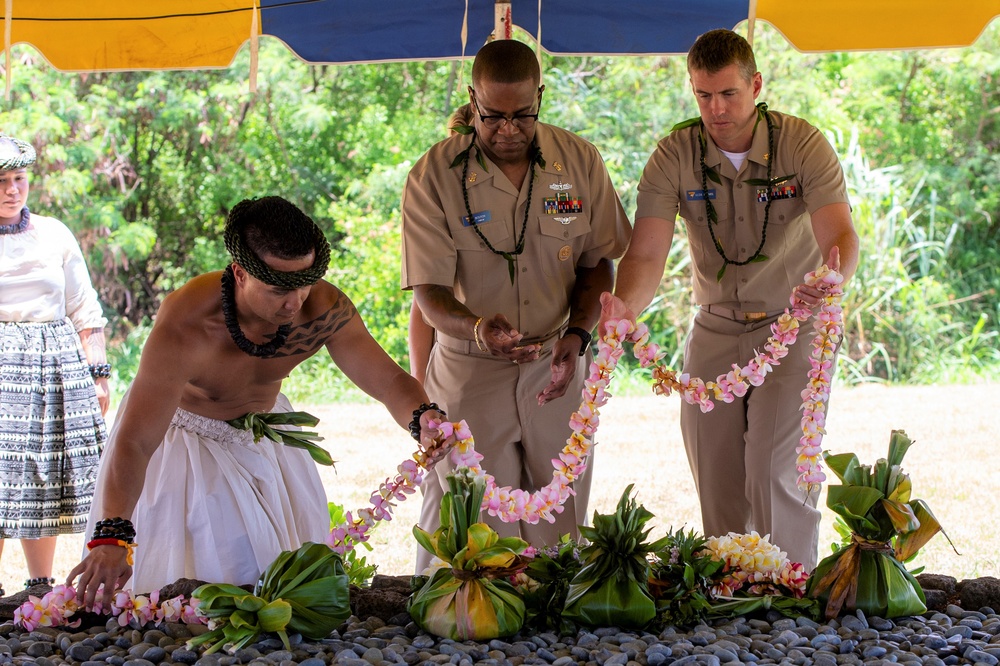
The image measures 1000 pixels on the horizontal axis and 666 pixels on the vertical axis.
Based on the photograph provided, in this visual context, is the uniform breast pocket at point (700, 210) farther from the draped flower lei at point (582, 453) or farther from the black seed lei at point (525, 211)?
the draped flower lei at point (582, 453)

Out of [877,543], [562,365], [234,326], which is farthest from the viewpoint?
[562,365]

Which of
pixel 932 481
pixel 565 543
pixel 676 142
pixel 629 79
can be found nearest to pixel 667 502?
pixel 932 481

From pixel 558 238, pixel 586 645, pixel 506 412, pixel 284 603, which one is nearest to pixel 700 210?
pixel 558 238

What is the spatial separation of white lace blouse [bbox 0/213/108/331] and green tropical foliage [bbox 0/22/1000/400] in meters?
6.30

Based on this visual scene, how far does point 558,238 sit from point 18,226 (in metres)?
2.80

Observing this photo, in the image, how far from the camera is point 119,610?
9.76 ft

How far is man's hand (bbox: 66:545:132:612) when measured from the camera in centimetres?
291

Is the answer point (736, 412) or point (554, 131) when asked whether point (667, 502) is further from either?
point (554, 131)

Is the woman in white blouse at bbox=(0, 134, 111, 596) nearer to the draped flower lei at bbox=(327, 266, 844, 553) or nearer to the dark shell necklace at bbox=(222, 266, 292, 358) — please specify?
the dark shell necklace at bbox=(222, 266, 292, 358)

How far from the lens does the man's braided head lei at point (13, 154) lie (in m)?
5.16

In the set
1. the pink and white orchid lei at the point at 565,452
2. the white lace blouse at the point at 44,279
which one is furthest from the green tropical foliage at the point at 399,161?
the pink and white orchid lei at the point at 565,452

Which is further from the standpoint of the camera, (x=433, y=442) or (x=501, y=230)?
(x=501, y=230)

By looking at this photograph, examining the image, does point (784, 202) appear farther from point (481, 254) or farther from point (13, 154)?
point (13, 154)

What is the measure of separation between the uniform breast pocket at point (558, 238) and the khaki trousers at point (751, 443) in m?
0.59
